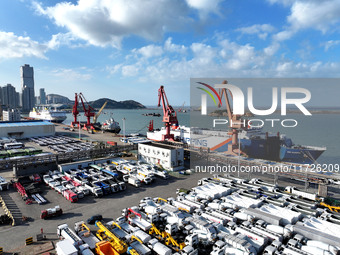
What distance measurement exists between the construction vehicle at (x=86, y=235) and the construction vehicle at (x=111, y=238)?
0.40 metres

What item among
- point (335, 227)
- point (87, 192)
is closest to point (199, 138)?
point (87, 192)

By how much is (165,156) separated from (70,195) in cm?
1435

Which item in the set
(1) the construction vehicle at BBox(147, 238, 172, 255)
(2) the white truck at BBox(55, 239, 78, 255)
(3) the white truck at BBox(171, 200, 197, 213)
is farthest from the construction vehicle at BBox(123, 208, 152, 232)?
(2) the white truck at BBox(55, 239, 78, 255)

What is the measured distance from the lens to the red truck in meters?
20.3

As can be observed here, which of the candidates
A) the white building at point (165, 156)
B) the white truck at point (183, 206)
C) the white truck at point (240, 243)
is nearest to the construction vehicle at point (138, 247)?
the white truck at point (240, 243)

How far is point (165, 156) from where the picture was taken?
104 ft

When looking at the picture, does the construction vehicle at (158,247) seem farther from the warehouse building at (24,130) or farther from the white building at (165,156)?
the warehouse building at (24,130)

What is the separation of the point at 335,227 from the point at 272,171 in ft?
35.6

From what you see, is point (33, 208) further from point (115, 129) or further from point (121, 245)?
point (115, 129)

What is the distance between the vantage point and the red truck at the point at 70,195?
20.3 meters

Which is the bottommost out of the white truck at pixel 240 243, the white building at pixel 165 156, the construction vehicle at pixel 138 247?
the construction vehicle at pixel 138 247

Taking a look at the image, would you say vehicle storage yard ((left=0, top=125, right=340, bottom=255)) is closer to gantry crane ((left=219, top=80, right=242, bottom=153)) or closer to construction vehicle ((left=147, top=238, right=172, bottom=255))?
construction vehicle ((left=147, top=238, right=172, bottom=255))

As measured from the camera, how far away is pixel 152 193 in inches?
896

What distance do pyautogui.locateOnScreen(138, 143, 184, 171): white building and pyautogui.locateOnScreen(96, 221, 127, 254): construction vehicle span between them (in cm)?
1647
